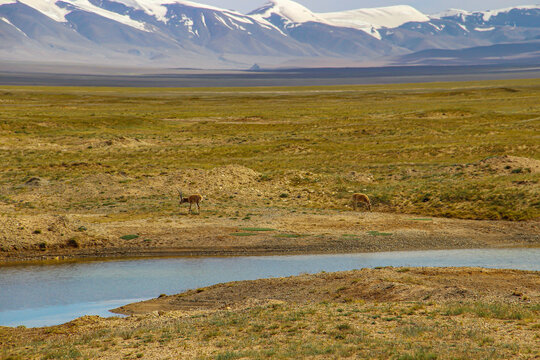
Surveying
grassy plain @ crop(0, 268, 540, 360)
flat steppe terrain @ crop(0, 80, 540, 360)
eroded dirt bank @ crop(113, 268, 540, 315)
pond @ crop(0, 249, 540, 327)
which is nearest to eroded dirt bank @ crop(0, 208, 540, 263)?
flat steppe terrain @ crop(0, 80, 540, 360)

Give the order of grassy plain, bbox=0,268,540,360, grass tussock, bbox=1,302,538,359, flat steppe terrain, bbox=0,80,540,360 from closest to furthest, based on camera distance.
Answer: grass tussock, bbox=1,302,538,359
grassy plain, bbox=0,268,540,360
flat steppe terrain, bbox=0,80,540,360

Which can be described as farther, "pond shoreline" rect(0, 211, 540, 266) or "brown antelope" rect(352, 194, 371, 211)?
"brown antelope" rect(352, 194, 371, 211)

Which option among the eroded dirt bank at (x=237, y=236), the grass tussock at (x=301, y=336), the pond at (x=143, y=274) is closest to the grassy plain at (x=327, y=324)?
the grass tussock at (x=301, y=336)

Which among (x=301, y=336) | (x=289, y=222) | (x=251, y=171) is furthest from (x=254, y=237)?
(x=301, y=336)

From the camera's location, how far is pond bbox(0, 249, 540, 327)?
23.8m

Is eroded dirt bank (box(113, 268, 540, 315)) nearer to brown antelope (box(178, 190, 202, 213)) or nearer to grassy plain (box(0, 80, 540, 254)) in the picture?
grassy plain (box(0, 80, 540, 254))

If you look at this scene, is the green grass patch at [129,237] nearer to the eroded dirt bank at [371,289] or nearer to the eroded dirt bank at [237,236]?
the eroded dirt bank at [237,236]

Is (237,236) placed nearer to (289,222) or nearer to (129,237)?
(289,222)

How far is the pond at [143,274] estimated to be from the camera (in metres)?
23.8

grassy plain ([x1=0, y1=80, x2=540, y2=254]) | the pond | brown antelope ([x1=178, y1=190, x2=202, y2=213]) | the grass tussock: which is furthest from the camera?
brown antelope ([x1=178, y1=190, x2=202, y2=213])

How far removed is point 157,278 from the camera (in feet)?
91.1

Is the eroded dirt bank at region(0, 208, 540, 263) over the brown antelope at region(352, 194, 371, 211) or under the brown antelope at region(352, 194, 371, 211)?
under

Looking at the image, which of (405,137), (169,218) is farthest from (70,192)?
(405,137)

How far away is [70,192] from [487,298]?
97.1ft
